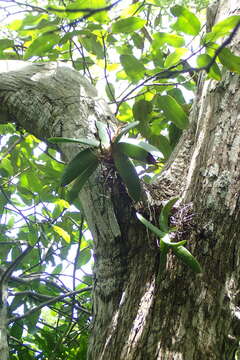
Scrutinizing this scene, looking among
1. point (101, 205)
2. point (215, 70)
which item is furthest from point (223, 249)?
point (215, 70)

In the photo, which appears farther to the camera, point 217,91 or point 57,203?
point 57,203

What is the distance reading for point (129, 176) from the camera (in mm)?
1295

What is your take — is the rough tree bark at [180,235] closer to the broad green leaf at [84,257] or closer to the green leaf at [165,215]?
the green leaf at [165,215]

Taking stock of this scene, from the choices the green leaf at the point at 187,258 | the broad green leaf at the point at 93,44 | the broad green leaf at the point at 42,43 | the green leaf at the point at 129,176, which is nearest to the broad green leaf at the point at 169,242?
the green leaf at the point at 187,258

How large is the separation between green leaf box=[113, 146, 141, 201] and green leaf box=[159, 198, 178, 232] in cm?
9

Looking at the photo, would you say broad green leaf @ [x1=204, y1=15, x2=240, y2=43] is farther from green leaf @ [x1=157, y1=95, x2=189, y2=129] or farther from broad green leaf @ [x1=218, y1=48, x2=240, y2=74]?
green leaf @ [x1=157, y1=95, x2=189, y2=129]

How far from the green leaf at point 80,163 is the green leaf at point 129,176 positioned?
3.2 inches

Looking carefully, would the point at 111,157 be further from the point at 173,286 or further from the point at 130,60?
the point at 130,60

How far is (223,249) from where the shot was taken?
1.20 m

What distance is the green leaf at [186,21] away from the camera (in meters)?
1.50

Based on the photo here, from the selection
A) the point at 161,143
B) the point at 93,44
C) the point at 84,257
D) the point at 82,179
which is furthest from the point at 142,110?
the point at 84,257

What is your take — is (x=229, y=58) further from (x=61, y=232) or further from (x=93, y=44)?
(x=61, y=232)

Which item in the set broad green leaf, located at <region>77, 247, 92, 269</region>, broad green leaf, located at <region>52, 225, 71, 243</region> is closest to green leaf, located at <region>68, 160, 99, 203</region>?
broad green leaf, located at <region>52, 225, 71, 243</region>

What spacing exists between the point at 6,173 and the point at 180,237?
146 cm
